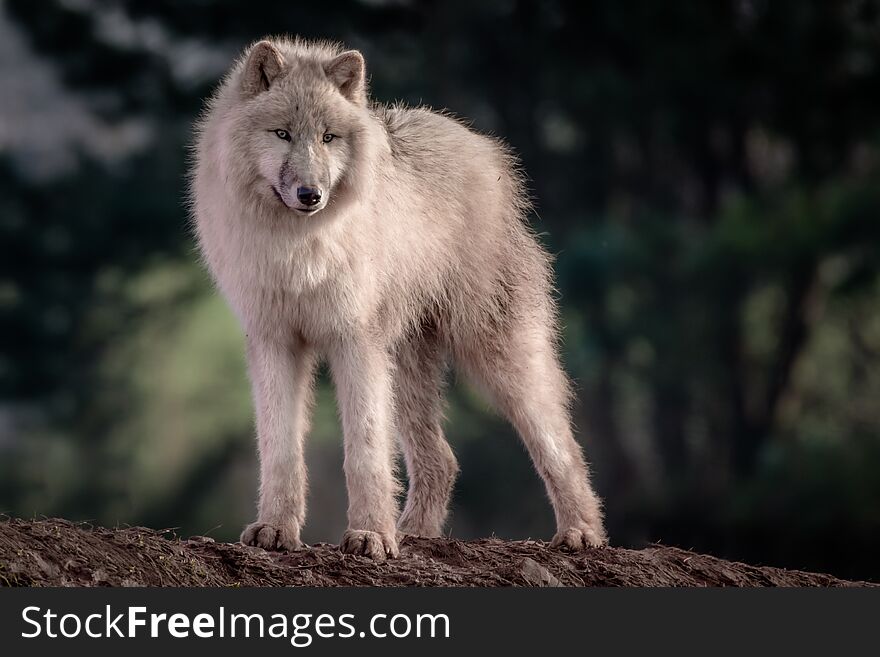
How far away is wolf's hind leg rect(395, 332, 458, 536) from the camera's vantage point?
Result: 23.8 ft

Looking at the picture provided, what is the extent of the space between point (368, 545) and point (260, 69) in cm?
225

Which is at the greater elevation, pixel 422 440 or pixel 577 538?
pixel 422 440

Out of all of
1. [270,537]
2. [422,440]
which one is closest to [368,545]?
[270,537]

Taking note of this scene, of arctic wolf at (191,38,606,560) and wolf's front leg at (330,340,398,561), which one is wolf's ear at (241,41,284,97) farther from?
wolf's front leg at (330,340,398,561)

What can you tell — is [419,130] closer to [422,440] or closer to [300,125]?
[300,125]

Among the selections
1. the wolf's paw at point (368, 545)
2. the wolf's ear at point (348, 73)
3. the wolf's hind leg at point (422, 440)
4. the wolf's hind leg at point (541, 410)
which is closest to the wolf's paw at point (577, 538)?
the wolf's hind leg at point (541, 410)

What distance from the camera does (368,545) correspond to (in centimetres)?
585

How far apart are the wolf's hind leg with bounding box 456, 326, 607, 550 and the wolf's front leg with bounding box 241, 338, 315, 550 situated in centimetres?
139

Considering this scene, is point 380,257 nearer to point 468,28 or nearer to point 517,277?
point 517,277

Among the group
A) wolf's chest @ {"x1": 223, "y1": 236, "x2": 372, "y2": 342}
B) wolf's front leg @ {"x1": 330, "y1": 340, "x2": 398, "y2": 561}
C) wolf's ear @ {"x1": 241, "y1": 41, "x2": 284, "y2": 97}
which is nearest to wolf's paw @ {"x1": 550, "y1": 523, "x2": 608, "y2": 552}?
wolf's front leg @ {"x1": 330, "y1": 340, "x2": 398, "y2": 561}

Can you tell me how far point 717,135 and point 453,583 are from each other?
39.5ft

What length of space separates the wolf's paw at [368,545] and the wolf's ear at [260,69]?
2.09m

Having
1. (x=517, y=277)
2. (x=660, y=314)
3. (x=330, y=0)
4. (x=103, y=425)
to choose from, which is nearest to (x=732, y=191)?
(x=660, y=314)

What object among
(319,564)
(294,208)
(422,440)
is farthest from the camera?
(422,440)
